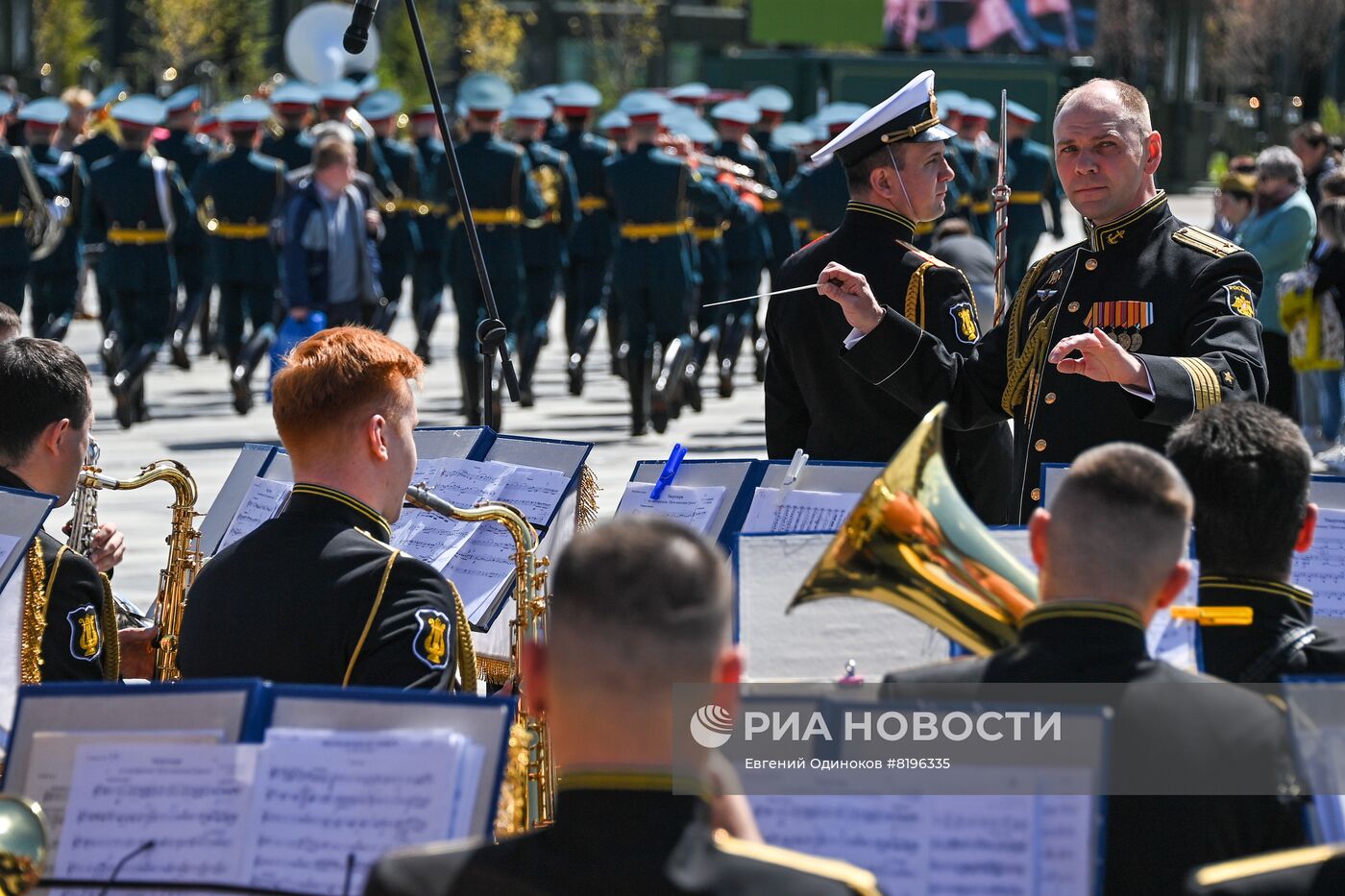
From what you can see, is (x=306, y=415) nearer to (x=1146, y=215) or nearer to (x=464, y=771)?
(x=464, y=771)

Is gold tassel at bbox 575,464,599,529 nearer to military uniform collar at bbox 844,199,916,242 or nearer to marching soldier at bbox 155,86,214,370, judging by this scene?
military uniform collar at bbox 844,199,916,242

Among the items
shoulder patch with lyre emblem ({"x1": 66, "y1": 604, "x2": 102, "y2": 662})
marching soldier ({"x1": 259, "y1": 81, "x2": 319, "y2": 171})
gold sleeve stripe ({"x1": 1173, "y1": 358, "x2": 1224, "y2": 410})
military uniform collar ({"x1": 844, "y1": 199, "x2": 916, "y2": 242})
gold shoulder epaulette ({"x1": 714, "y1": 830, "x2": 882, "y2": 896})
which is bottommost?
marching soldier ({"x1": 259, "y1": 81, "x2": 319, "y2": 171})

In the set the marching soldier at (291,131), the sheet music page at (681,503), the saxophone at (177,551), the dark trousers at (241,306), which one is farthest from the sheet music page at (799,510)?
the marching soldier at (291,131)

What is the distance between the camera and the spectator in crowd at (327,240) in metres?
11.5

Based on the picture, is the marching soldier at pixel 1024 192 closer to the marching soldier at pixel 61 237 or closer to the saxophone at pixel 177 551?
the marching soldier at pixel 61 237

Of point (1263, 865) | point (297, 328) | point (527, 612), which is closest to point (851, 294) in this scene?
point (527, 612)

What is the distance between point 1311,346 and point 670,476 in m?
7.23

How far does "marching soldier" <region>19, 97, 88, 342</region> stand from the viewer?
1410 centimetres

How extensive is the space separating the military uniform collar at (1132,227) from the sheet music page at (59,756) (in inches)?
100

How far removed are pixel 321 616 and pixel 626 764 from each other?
1.26 meters

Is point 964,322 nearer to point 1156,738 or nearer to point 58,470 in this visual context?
point 58,470

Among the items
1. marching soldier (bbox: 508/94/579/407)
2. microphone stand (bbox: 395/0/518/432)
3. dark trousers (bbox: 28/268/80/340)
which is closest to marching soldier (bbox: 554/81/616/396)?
marching soldier (bbox: 508/94/579/407)

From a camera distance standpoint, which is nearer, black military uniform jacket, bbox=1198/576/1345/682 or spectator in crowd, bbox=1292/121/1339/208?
black military uniform jacket, bbox=1198/576/1345/682

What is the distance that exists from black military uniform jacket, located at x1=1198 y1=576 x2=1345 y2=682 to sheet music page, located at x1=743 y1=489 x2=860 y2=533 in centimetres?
102
